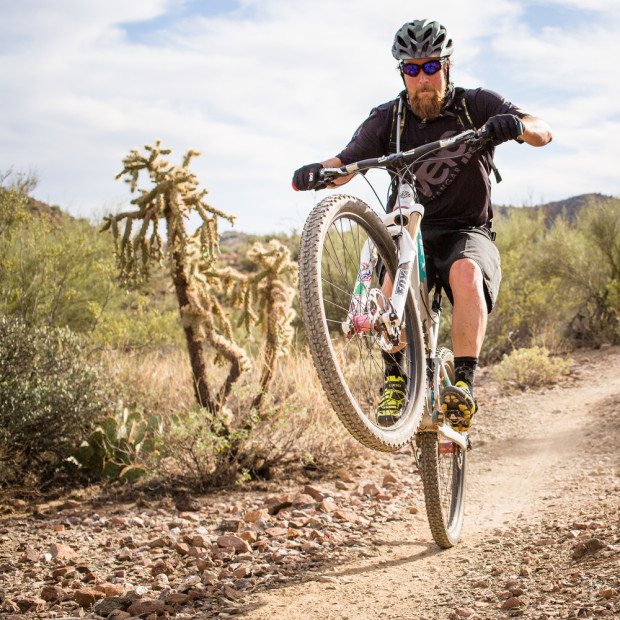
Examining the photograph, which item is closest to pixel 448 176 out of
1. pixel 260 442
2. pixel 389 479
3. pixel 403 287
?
pixel 403 287

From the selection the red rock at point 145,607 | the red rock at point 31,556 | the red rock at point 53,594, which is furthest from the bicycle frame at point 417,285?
the red rock at point 31,556

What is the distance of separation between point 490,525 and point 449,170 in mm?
2519

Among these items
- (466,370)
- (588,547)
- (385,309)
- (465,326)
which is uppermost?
(385,309)

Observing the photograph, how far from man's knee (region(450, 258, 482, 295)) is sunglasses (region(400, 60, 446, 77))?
1.04 metres

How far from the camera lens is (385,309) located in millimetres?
3070

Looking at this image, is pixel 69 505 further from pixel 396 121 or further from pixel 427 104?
pixel 427 104

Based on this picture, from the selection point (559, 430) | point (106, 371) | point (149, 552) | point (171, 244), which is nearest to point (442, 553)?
point (149, 552)

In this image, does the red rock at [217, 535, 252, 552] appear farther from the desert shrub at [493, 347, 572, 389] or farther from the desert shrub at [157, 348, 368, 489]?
the desert shrub at [493, 347, 572, 389]

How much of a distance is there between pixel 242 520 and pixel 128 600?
1329mm

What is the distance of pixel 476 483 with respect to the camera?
6.16 meters

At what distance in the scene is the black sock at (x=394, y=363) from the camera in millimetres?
Answer: 3555

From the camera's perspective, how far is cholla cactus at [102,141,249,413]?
19.7ft

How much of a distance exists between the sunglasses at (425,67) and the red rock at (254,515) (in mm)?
3037

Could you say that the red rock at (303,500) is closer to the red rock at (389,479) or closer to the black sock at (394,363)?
the red rock at (389,479)
